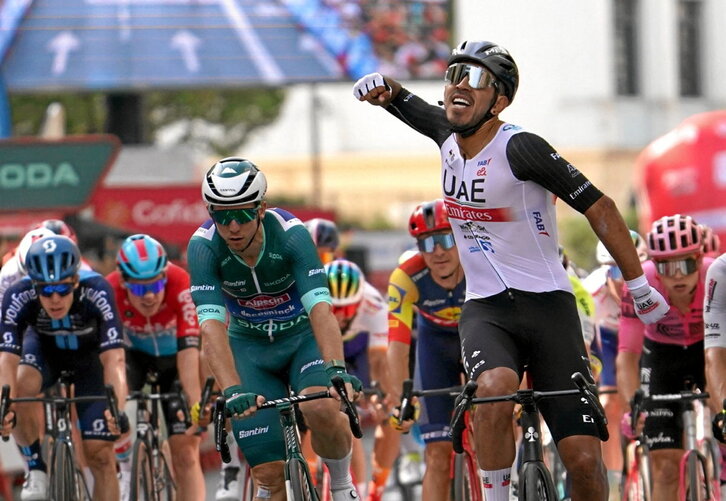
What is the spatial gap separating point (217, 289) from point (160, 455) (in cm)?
299

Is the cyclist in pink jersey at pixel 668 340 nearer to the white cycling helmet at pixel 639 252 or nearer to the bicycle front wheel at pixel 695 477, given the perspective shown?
the bicycle front wheel at pixel 695 477

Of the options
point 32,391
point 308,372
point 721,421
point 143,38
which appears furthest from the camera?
point 143,38

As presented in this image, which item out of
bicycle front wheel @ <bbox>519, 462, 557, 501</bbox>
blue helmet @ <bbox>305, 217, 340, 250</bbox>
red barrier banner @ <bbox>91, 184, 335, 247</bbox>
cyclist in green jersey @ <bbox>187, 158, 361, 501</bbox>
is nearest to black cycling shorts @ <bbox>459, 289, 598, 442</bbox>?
bicycle front wheel @ <bbox>519, 462, 557, 501</bbox>

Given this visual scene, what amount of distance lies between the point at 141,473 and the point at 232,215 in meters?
3.03

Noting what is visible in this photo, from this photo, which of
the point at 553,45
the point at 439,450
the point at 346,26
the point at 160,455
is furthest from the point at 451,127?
the point at 553,45

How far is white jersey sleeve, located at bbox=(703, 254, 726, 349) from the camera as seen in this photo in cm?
862

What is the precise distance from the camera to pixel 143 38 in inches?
1160

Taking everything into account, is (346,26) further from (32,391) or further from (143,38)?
(32,391)

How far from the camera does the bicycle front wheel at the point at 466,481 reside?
390 inches

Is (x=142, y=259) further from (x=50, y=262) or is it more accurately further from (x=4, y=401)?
(x=4, y=401)

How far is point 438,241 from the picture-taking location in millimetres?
10289

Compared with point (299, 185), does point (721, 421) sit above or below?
below

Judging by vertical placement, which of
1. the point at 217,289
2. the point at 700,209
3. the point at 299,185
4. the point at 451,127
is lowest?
the point at 217,289

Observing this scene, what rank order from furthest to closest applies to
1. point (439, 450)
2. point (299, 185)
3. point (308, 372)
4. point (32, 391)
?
point (299, 185) < point (32, 391) < point (439, 450) < point (308, 372)
